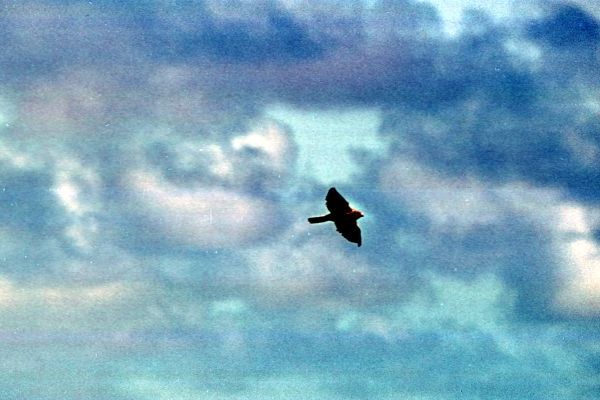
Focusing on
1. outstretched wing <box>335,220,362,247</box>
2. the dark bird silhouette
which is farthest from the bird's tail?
outstretched wing <box>335,220,362,247</box>

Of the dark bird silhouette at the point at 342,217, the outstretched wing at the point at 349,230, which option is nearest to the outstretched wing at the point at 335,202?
the dark bird silhouette at the point at 342,217

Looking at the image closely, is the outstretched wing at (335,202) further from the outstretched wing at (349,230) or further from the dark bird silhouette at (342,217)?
the outstretched wing at (349,230)

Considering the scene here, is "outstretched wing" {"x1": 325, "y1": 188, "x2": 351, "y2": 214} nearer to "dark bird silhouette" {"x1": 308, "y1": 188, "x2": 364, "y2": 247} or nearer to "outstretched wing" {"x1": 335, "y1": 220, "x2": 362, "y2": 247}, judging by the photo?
"dark bird silhouette" {"x1": 308, "y1": 188, "x2": 364, "y2": 247}

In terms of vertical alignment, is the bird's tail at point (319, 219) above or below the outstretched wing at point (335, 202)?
below

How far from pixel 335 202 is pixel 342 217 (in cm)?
390

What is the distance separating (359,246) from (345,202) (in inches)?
335

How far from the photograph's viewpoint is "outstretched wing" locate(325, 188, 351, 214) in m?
177

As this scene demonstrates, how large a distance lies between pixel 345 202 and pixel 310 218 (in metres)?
4.42

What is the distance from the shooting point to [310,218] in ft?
587

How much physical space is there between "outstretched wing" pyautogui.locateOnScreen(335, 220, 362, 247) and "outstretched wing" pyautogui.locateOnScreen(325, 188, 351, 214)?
2598 millimetres

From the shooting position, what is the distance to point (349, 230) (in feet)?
603

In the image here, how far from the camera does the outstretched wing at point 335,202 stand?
177 meters

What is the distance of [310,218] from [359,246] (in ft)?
29.3

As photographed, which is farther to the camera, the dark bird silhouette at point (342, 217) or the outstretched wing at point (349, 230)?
the outstretched wing at point (349, 230)
